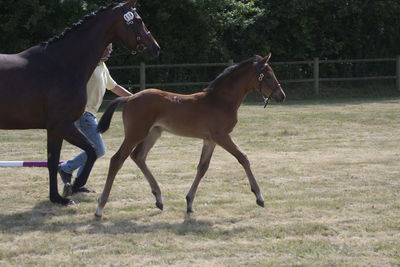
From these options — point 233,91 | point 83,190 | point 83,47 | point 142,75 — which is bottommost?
point 83,190

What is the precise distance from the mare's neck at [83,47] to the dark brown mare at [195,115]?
66 centimetres

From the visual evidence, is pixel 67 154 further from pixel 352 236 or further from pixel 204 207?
pixel 352 236

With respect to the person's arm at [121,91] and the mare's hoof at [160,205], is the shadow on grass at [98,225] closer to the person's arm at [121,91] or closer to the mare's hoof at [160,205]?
the mare's hoof at [160,205]

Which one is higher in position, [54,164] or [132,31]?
[132,31]

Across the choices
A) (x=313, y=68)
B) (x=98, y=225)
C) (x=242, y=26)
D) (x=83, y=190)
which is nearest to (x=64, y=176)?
(x=83, y=190)

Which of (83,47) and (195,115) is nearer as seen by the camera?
(195,115)

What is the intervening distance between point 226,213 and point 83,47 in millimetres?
2583

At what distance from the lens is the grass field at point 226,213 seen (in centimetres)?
596

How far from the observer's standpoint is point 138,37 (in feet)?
26.6

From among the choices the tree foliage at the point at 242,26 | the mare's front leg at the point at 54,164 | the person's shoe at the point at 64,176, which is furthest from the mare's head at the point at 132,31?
the tree foliage at the point at 242,26

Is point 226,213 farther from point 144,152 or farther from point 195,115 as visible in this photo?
point 144,152

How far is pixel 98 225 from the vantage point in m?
7.12

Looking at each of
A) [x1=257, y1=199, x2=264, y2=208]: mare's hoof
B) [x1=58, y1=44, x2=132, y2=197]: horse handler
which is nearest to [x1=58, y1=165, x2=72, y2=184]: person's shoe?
[x1=58, y1=44, x2=132, y2=197]: horse handler

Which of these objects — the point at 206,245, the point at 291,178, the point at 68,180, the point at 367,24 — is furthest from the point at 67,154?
the point at 367,24
